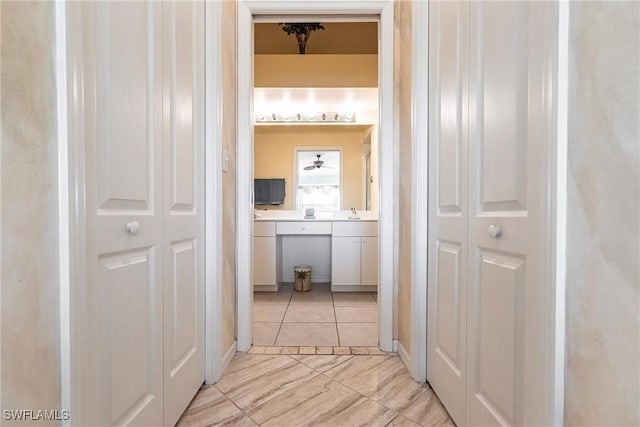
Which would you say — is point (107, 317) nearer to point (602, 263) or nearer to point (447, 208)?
point (602, 263)

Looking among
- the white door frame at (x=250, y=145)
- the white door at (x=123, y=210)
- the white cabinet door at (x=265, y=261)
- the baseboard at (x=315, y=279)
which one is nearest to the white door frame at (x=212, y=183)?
the white door frame at (x=250, y=145)

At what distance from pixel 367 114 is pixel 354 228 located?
4.84 ft

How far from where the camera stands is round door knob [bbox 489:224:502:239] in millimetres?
1040

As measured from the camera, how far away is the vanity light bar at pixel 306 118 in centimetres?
421

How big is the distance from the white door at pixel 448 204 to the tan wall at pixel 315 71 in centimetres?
189

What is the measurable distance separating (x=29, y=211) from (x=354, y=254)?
10.5ft

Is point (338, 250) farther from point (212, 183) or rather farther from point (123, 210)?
point (123, 210)

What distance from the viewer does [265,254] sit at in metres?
3.73

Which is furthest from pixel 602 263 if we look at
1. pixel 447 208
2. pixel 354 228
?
pixel 354 228

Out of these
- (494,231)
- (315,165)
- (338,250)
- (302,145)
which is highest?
(302,145)

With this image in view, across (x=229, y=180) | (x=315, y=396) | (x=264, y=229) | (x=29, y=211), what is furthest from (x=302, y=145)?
(x=29, y=211)

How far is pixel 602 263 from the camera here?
682 millimetres

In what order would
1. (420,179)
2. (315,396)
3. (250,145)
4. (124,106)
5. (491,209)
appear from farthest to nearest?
(250,145) → (420,179) → (315,396) → (491,209) → (124,106)

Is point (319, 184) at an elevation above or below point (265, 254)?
above
